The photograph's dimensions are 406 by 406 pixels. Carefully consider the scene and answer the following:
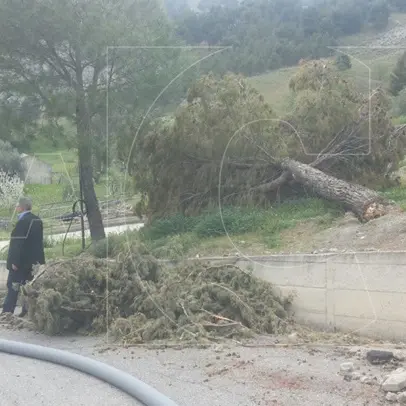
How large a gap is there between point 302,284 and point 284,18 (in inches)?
492

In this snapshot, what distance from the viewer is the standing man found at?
12.0m

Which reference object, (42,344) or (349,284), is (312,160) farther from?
(42,344)

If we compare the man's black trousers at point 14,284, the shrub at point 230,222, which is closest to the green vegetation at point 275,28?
the shrub at point 230,222

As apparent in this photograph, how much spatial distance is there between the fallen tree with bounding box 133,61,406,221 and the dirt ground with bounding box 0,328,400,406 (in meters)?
5.85

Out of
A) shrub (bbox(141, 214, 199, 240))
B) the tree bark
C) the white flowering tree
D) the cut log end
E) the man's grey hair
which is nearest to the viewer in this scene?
the man's grey hair

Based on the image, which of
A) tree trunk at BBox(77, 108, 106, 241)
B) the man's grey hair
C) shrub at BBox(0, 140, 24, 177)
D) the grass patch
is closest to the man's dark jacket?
the man's grey hair

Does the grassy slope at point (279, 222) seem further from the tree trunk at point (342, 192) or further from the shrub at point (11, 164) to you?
the shrub at point (11, 164)

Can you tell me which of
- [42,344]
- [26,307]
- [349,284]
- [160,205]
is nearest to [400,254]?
[349,284]

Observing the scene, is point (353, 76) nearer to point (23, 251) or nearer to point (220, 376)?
point (23, 251)

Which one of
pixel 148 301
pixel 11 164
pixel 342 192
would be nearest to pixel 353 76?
pixel 342 192

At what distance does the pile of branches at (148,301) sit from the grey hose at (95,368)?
817 mm

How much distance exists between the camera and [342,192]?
1360cm

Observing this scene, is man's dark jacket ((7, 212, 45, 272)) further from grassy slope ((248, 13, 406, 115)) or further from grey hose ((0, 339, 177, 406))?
grassy slope ((248, 13, 406, 115))

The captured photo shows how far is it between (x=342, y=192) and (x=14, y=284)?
5681 millimetres
